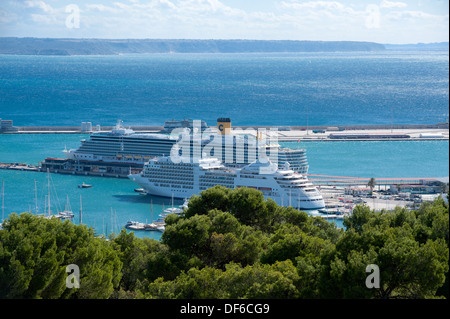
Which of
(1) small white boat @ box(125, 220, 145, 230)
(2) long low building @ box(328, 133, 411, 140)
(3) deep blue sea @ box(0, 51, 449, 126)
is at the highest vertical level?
(3) deep blue sea @ box(0, 51, 449, 126)

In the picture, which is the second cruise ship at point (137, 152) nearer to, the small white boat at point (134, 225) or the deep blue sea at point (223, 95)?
the small white boat at point (134, 225)

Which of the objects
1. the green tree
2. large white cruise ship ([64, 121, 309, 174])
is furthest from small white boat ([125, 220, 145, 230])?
the green tree

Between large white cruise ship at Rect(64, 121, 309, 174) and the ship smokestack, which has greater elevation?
the ship smokestack

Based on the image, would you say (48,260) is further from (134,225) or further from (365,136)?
(365,136)

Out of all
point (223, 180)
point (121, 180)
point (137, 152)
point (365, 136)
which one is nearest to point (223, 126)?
point (137, 152)

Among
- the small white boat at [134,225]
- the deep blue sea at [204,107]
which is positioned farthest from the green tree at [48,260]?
the small white boat at [134,225]

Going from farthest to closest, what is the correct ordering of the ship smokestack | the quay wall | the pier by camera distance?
the quay wall
the pier
the ship smokestack

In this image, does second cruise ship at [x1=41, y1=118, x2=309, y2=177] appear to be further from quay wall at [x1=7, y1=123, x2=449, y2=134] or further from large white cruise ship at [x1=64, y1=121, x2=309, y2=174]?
quay wall at [x1=7, y1=123, x2=449, y2=134]
